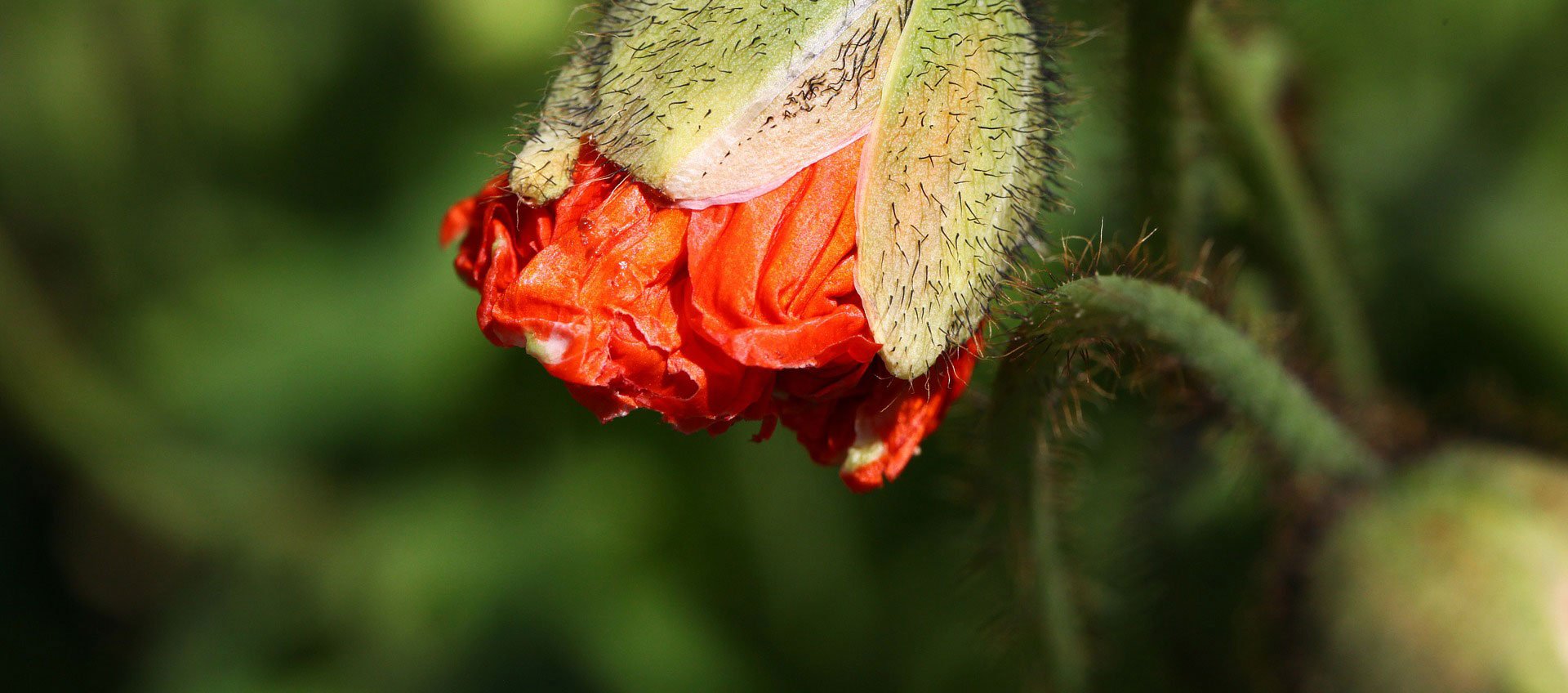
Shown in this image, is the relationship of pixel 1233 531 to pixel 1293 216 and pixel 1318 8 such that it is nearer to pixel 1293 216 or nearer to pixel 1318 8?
pixel 1293 216

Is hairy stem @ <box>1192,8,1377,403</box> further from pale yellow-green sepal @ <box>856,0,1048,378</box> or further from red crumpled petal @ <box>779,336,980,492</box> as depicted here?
red crumpled petal @ <box>779,336,980,492</box>

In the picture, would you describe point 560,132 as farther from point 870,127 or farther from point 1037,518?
point 1037,518

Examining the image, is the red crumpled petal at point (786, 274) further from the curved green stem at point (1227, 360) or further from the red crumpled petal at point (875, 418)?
the curved green stem at point (1227, 360)

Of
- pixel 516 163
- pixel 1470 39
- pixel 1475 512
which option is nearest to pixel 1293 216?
Answer: pixel 1475 512

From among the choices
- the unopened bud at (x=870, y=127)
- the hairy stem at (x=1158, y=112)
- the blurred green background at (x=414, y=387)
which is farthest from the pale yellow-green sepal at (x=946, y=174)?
the blurred green background at (x=414, y=387)

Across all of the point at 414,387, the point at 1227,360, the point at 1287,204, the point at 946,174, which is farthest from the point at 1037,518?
the point at 414,387
